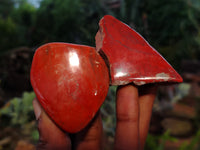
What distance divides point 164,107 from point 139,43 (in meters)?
1.45

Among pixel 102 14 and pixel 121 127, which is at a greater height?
pixel 102 14

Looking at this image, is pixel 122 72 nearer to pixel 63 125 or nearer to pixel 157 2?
pixel 63 125

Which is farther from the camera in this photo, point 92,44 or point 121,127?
point 92,44

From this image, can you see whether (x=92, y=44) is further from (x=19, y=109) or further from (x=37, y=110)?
(x=19, y=109)

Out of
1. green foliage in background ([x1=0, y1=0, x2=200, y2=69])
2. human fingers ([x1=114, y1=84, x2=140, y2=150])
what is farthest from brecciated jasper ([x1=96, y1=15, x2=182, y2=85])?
green foliage in background ([x1=0, y1=0, x2=200, y2=69])

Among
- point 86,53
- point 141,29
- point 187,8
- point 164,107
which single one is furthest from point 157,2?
point 86,53

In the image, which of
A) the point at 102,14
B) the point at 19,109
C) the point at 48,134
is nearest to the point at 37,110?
the point at 48,134

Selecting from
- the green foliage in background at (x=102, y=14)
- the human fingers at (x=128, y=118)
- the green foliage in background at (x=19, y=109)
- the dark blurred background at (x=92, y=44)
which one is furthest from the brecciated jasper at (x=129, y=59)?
the green foliage in background at (x=102, y=14)

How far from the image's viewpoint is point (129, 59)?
492 mm

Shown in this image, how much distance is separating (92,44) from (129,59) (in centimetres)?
19

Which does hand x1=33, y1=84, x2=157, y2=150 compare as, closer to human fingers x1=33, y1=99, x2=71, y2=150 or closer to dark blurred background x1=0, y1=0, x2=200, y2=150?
human fingers x1=33, y1=99, x2=71, y2=150

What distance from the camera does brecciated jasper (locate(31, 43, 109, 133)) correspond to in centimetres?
47

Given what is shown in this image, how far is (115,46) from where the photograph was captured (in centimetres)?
50

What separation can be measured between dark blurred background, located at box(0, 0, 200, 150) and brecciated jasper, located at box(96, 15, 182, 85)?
0.44 ft
